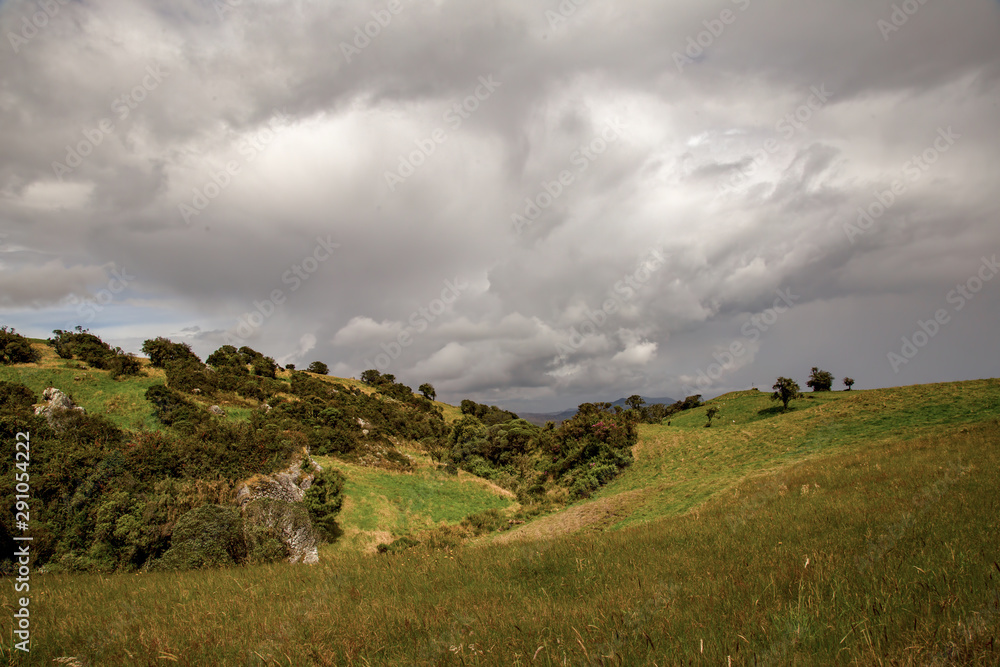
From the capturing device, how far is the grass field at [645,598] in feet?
11.2

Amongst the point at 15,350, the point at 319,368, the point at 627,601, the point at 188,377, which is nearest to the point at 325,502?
the point at 188,377

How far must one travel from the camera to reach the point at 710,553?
702cm

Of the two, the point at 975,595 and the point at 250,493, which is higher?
the point at 975,595

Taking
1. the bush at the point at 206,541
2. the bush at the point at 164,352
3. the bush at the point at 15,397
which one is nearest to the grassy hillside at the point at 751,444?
the bush at the point at 206,541

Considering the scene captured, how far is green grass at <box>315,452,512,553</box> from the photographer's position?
23.6m

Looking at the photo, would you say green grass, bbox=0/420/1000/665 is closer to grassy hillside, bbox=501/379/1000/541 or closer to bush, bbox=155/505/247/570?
bush, bbox=155/505/247/570

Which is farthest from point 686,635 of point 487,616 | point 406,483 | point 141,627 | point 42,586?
point 406,483

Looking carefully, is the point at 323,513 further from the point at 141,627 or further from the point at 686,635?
the point at 686,635

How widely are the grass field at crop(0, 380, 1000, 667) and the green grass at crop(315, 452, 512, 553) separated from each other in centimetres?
1426

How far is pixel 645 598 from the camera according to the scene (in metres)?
4.90

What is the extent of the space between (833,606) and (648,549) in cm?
437

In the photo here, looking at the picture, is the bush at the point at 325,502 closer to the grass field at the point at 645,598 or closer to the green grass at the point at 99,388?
the green grass at the point at 99,388

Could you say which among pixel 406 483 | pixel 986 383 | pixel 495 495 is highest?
pixel 986 383

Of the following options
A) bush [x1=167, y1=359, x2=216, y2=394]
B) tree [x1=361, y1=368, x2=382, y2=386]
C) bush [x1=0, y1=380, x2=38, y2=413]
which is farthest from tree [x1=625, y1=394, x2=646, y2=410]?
bush [x1=0, y1=380, x2=38, y2=413]
